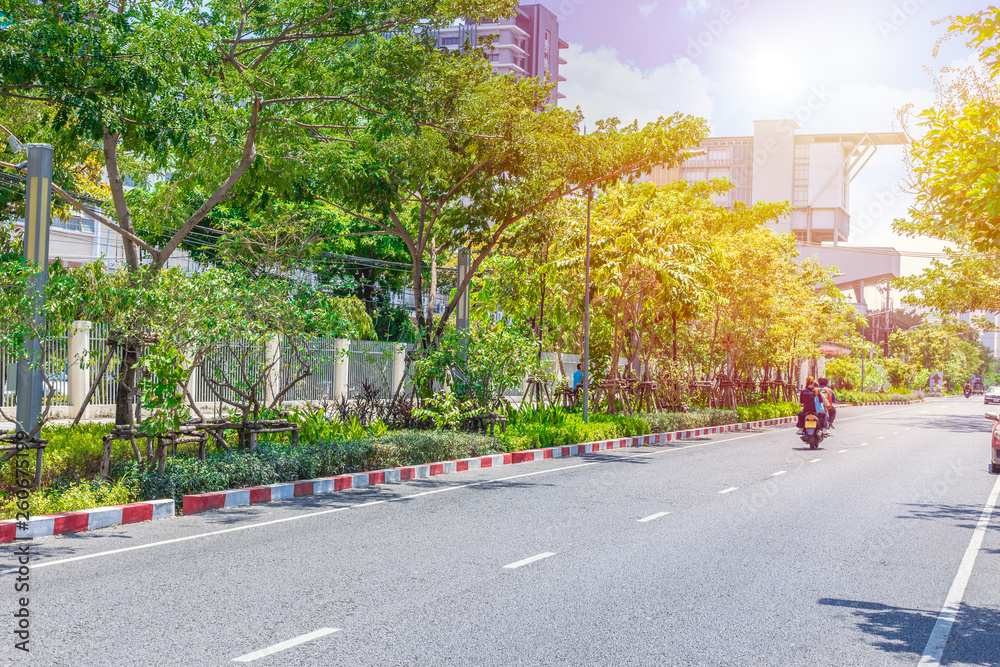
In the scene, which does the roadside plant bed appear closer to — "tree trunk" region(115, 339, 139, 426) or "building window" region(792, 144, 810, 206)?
"building window" region(792, 144, 810, 206)

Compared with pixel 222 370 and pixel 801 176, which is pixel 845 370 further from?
pixel 222 370

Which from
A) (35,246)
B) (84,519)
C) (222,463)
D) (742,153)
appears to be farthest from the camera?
(742,153)

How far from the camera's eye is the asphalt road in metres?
5.11

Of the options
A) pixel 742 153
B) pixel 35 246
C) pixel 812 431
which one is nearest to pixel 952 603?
pixel 35 246

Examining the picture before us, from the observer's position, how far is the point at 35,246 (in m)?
10.2

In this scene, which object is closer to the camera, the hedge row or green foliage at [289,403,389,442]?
the hedge row

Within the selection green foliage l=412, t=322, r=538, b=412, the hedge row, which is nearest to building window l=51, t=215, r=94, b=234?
green foliage l=412, t=322, r=538, b=412

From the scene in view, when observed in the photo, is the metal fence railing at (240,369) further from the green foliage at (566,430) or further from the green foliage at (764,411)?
the green foliage at (764,411)

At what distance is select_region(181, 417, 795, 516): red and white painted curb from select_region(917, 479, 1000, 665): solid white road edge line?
296 inches

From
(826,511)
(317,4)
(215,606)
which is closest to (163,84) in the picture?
(317,4)

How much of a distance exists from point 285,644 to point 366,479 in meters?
7.83

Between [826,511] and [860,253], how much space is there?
263 feet

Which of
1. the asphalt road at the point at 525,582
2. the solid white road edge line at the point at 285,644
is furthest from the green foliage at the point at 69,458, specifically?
the solid white road edge line at the point at 285,644

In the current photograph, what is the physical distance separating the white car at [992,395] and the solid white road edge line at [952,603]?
59091 millimetres
